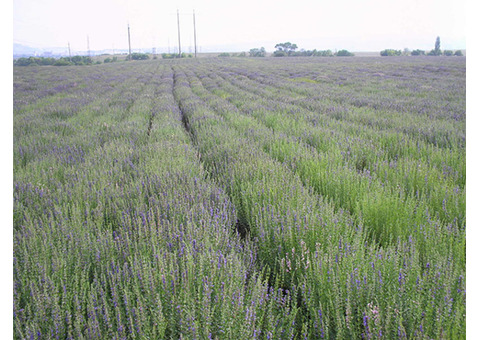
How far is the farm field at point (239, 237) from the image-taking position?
1.48m

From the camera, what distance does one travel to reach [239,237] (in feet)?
8.32

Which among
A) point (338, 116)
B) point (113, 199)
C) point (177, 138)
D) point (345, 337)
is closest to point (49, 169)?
point (113, 199)

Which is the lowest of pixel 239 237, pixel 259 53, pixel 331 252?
pixel 239 237

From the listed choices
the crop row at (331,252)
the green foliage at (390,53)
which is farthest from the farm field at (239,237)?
the green foliage at (390,53)

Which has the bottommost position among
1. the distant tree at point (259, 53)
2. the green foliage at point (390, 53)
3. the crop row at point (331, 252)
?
the crop row at point (331, 252)

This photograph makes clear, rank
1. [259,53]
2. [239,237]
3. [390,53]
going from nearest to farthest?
1. [239,237]
2. [390,53]
3. [259,53]

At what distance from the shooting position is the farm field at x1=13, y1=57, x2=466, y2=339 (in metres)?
1.48

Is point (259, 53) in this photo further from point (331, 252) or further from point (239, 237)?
point (331, 252)

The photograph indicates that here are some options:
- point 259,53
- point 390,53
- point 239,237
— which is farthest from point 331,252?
point 259,53

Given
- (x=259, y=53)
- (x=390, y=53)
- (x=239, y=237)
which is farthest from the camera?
(x=259, y=53)

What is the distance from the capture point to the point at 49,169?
12.3 ft

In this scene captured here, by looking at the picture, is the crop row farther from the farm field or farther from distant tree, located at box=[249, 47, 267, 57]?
distant tree, located at box=[249, 47, 267, 57]

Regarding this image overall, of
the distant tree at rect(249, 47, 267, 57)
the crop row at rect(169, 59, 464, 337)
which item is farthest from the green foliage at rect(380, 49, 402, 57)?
the crop row at rect(169, 59, 464, 337)

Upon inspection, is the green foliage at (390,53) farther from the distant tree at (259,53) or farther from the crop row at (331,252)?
the crop row at (331,252)
